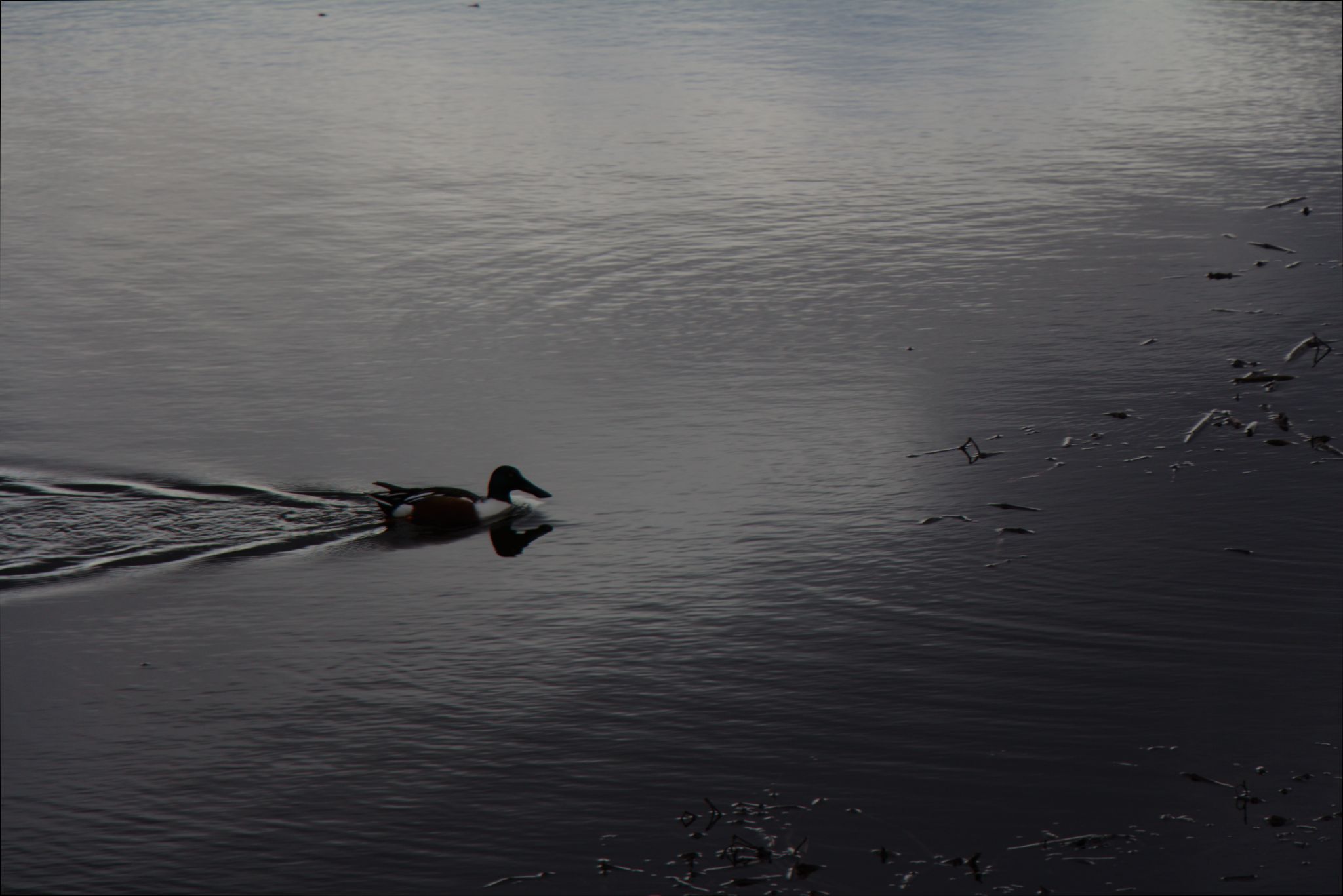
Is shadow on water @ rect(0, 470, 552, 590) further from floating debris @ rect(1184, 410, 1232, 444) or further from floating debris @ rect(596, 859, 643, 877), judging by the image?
floating debris @ rect(1184, 410, 1232, 444)

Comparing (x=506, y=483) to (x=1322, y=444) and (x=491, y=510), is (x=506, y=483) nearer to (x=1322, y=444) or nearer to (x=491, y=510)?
(x=491, y=510)

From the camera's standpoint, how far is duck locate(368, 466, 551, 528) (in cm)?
1366

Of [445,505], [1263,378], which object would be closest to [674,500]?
[445,505]

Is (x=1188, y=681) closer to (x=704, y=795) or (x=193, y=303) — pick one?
(x=704, y=795)

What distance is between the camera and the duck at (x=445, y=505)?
13656 millimetres

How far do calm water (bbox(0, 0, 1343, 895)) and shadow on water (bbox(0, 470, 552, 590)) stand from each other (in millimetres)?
51

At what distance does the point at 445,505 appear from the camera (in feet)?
45.1

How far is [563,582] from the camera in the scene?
12695 millimetres

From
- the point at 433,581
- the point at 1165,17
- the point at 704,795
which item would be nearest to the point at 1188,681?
the point at 704,795

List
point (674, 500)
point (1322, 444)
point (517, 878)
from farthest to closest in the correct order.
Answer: point (1322, 444)
point (674, 500)
point (517, 878)

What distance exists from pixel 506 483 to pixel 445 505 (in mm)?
544

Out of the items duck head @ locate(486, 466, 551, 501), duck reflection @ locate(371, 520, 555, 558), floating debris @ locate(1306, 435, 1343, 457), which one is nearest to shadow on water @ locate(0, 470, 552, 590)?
duck reflection @ locate(371, 520, 555, 558)

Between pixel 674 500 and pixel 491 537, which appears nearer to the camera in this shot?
pixel 491 537

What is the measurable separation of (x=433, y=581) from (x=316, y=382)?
4633 mm
